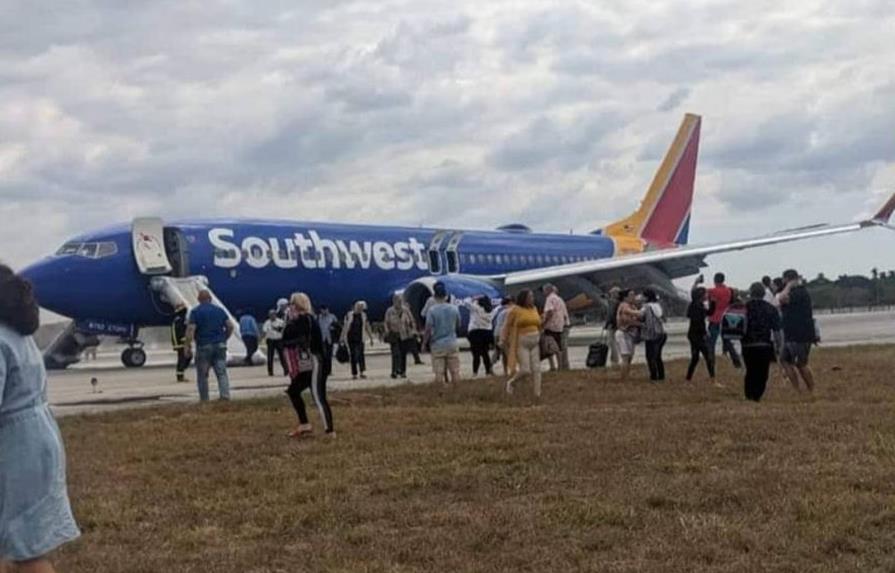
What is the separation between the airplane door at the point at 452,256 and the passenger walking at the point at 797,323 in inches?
831

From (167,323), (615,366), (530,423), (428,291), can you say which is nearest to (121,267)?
(167,323)

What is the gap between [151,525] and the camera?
25.2ft

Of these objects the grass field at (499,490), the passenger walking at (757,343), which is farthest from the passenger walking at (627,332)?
the grass field at (499,490)

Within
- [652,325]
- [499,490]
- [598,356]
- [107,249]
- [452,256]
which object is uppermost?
[107,249]

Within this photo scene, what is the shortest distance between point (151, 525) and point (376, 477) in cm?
184

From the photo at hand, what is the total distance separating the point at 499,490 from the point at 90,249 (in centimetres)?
2131

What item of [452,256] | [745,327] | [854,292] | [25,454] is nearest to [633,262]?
[452,256]

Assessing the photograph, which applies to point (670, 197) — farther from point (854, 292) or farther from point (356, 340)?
point (854, 292)

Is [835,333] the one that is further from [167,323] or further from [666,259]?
[167,323]

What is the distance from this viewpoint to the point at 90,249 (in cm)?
2788

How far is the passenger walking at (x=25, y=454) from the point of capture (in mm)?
4512

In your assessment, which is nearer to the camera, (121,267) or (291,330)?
(291,330)

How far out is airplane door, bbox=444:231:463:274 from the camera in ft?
117

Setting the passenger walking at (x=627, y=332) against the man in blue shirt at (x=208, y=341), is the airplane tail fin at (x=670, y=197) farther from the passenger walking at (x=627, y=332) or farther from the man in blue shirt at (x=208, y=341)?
the man in blue shirt at (x=208, y=341)
